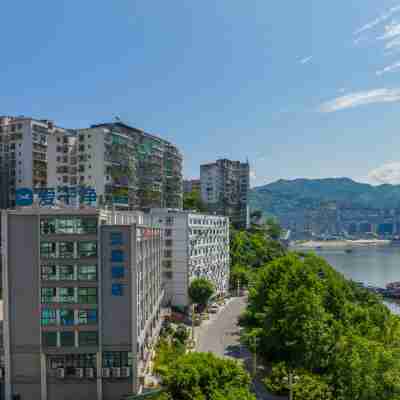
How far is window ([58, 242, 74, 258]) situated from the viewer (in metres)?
22.0

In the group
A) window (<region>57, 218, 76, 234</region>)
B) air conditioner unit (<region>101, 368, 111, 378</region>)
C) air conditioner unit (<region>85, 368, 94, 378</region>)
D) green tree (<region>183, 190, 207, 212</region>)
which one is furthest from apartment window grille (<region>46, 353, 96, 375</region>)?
green tree (<region>183, 190, 207, 212</region>)

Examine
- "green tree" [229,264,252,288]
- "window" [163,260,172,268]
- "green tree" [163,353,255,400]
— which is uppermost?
"window" [163,260,172,268]

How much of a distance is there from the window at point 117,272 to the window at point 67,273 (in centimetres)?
232

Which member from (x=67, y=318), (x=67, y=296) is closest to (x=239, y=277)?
A: (x=67, y=318)

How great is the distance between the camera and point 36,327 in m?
21.7

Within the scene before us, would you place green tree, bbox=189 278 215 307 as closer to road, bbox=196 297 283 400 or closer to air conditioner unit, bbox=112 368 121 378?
road, bbox=196 297 283 400

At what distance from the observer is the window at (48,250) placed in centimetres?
2194

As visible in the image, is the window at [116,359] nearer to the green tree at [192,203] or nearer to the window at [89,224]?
the window at [89,224]

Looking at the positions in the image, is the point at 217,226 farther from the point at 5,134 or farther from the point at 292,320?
the point at 5,134

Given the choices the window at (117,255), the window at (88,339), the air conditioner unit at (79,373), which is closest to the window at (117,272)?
the window at (117,255)

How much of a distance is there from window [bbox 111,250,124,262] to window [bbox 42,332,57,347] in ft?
17.4

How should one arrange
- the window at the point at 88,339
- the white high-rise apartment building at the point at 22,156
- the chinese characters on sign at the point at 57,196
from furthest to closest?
1. the white high-rise apartment building at the point at 22,156
2. the chinese characters on sign at the point at 57,196
3. the window at the point at 88,339

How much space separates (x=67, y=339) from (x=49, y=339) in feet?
3.28

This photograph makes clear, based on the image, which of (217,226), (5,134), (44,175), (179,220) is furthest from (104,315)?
(5,134)
